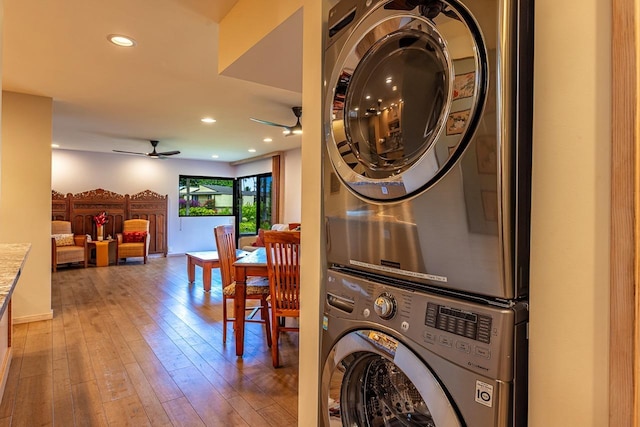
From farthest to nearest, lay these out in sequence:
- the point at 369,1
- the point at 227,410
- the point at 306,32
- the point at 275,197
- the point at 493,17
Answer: the point at 275,197 → the point at 227,410 → the point at 306,32 → the point at 369,1 → the point at 493,17

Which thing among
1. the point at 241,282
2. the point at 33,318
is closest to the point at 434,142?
the point at 241,282

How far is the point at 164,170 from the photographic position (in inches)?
341

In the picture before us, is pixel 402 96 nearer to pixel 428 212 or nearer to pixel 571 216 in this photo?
pixel 428 212

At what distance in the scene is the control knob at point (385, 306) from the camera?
899mm

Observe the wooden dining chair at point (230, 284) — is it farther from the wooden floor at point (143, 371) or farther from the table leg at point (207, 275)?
the table leg at point (207, 275)

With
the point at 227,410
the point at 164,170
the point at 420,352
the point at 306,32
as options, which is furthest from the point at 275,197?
the point at 420,352

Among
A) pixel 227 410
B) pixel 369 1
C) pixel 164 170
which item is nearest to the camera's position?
pixel 369 1

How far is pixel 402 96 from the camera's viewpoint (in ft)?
2.98

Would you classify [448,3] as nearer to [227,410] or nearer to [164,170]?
[227,410]

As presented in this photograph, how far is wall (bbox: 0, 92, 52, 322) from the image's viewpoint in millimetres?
3607

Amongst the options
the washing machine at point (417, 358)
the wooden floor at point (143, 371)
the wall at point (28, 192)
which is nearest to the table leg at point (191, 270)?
the wooden floor at point (143, 371)

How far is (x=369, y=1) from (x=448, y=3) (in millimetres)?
317

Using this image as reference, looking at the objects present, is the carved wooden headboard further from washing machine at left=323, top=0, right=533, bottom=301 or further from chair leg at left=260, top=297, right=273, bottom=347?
washing machine at left=323, top=0, right=533, bottom=301

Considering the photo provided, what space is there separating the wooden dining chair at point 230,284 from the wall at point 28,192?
2.11 meters
